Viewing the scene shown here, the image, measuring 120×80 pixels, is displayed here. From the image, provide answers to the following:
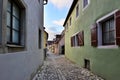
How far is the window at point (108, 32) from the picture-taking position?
652 cm

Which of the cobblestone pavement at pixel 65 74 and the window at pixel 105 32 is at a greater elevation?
the window at pixel 105 32

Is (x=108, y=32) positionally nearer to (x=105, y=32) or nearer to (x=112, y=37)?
(x=105, y=32)

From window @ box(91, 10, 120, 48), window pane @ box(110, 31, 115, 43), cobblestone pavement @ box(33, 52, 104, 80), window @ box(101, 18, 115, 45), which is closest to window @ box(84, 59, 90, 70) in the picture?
cobblestone pavement @ box(33, 52, 104, 80)

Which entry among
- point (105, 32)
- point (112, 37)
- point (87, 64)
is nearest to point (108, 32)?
point (105, 32)

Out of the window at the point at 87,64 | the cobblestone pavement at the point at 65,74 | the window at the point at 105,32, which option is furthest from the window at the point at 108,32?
the window at the point at 87,64

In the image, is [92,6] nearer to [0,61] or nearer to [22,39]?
[22,39]

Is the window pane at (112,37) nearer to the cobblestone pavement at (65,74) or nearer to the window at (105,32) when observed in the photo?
the window at (105,32)

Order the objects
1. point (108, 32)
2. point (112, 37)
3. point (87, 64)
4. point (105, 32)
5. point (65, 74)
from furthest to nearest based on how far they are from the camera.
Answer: point (87, 64)
point (65, 74)
point (105, 32)
point (108, 32)
point (112, 37)

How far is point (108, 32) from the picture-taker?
6969mm

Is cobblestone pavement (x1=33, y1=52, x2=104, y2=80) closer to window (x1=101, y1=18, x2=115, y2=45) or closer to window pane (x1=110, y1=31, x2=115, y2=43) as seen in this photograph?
window (x1=101, y1=18, x2=115, y2=45)

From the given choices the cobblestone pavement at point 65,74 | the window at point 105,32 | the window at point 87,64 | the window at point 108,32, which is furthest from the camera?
the window at point 87,64

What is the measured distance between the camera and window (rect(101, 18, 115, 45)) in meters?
6.52

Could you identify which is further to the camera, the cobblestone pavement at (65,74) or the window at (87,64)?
the window at (87,64)

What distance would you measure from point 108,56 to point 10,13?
3901mm
